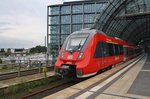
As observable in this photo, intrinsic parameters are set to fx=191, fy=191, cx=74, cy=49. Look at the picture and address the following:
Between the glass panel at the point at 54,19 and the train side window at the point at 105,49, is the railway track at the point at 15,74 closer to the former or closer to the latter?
the train side window at the point at 105,49

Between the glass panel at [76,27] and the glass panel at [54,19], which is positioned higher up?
the glass panel at [54,19]

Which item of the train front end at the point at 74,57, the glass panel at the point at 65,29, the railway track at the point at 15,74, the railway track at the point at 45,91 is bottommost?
the railway track at the point at 45,91

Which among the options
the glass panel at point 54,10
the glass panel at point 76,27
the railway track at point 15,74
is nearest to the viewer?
the railway track at point 15,74

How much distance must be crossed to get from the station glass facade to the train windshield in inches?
1915

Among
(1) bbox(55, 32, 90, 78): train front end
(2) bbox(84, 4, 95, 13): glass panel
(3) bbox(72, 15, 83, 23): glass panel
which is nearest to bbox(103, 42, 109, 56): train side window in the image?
(1) bbox(55, 32, 90, 78): train front end

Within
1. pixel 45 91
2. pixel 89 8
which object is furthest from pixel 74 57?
pixel 89 8

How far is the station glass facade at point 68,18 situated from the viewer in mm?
63500

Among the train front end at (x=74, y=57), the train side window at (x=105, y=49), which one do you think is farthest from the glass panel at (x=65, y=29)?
the train front end at (x=74, y=57)

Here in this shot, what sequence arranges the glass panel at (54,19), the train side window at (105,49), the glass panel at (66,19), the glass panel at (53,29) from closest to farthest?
1. the train side window at (105,49)
2. the glass panel at (66,19)
3. the glass panel at (54,19)
4. the glass panel at (53,29)

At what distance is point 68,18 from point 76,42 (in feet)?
183

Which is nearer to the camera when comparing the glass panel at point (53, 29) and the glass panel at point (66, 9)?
the glass panel at point (66, 9)

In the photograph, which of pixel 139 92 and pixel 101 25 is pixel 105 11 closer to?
pixel 101 25

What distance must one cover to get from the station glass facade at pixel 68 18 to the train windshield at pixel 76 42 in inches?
1915

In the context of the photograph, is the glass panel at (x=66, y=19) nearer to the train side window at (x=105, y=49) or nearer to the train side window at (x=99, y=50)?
the train side window at (x=105, y=49)
